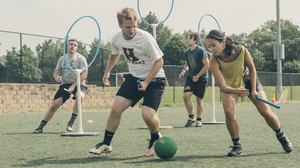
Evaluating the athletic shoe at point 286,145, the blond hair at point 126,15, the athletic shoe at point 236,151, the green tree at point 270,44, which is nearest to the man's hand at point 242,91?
the athletic shoe at point 236,151

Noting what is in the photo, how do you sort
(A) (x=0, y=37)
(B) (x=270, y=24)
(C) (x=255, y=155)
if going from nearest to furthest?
(C) (x=255, y=155), (A) (x=0, y=37), (B) (x=270, y=24)

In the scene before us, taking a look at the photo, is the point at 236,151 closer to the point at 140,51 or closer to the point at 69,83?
the point at 140,51

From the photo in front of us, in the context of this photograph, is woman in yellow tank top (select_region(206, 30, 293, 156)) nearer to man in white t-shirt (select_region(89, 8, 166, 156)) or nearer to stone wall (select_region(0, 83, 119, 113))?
man in white t-shirt (select_region(89, 8, 166, 156))

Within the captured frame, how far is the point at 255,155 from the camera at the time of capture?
4211mm

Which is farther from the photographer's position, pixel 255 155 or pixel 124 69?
pixel 124 69

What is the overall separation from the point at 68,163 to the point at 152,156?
43.9 inches

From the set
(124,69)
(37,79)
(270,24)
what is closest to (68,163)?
(37,79)

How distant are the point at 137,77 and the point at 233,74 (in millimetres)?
1304

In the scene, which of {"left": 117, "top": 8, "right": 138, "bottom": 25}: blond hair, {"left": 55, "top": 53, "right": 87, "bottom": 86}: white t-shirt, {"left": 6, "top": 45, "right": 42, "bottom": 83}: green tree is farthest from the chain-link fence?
{"left": 117, "top": 8, "right": 138, "bottom": 25}: blond hair

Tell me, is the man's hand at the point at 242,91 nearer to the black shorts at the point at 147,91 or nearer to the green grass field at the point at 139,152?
the green grass field at the point at 139,152

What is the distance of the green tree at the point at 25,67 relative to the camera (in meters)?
14.8

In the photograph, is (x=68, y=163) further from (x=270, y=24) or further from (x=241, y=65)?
(x=270, y=24)

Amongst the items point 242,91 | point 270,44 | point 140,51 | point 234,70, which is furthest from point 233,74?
point 270,44

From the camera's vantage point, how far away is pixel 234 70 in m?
4.30
